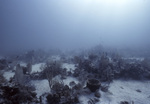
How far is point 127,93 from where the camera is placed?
6008mm

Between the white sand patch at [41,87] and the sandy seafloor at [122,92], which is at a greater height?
the white sand patch at [41,87]

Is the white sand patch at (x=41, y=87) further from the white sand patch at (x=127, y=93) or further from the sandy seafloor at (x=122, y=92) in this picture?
the white sand patch at (x=127, y=93)

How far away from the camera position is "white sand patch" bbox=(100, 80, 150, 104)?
5.29 m

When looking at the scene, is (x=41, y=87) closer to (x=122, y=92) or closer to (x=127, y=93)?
(x=122, y=92)

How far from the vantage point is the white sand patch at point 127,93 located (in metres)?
5.29

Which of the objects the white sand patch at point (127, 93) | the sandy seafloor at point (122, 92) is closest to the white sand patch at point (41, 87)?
the sandy seafloor at point (122, 92)

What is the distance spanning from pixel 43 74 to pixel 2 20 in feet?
477

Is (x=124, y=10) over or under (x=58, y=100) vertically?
over

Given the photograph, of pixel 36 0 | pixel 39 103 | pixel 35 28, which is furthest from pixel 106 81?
pixel 35 28

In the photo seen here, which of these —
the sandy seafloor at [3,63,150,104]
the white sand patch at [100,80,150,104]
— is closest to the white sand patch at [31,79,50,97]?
the sandy seafloor at [3,63,150,104]

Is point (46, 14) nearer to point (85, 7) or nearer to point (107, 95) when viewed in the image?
point (85, 7)

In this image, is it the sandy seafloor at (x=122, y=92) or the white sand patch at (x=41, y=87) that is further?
the white sand patch at (x=41, y=87)

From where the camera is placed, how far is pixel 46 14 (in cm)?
17825

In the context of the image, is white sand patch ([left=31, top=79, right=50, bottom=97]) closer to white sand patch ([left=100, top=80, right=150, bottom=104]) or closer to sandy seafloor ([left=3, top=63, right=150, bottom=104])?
sandy seafloor ([left=3, top=63, right=150, bottom=104])
